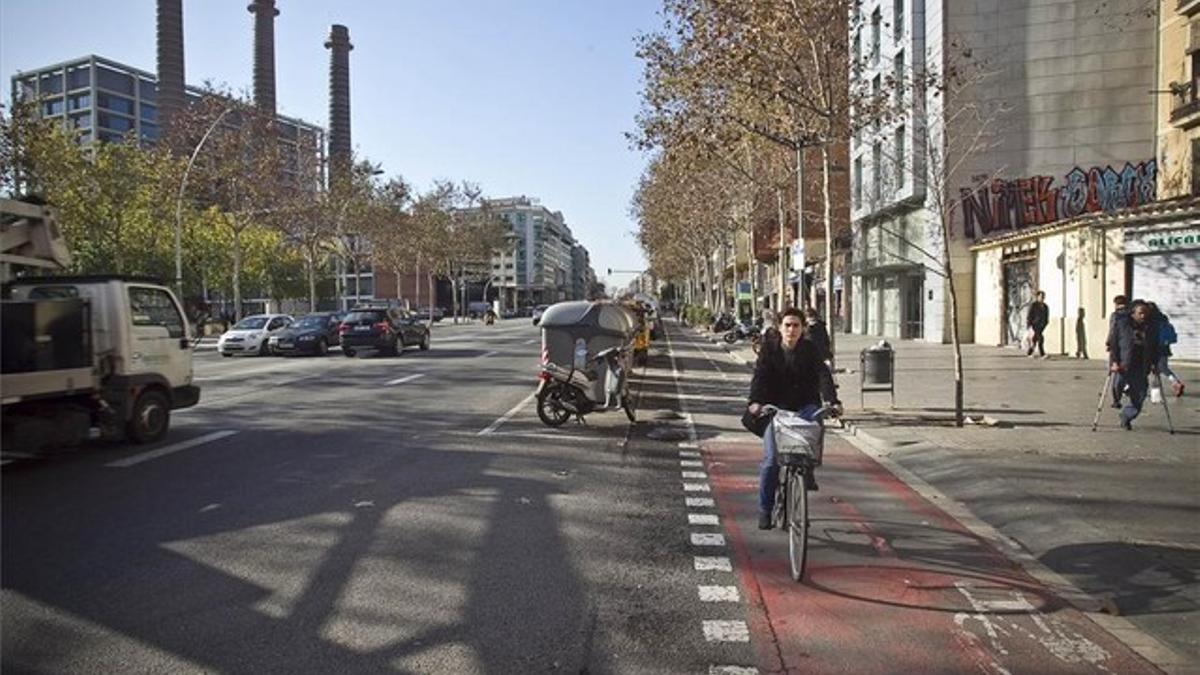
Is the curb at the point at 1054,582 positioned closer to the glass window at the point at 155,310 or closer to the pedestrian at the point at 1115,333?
the pedestrian at the point at 1115,333

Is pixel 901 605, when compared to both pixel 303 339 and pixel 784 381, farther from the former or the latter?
pixel 303 339

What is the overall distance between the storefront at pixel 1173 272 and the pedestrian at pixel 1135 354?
12235mm

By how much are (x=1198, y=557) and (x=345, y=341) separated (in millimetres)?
26670

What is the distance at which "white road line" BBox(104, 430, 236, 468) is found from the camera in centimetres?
955

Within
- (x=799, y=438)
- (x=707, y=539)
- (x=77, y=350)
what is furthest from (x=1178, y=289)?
(x=77, y=350)

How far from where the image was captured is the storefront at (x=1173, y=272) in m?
21.7

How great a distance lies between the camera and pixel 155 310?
36.8 ft

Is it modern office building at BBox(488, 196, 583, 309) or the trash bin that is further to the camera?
modern office building at BBox(488, 196, 583, 309)

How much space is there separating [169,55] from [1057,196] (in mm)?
79151

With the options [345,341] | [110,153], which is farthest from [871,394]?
[110,153]

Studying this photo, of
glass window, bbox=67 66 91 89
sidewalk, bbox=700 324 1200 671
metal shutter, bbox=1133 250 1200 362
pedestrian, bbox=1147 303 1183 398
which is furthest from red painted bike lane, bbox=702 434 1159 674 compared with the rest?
glass window, bbox=67 66 91 89

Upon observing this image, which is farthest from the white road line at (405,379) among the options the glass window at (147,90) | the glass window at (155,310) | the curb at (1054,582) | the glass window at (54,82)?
the glass window at (147,90)

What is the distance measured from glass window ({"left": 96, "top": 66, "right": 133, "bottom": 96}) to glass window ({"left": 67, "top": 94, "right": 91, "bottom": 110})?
7.10 feet

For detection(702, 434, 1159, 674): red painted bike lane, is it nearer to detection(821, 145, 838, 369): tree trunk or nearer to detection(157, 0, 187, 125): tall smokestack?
detection(821, 145, 838, 369): tree trunk
